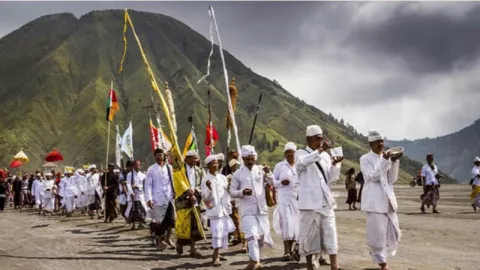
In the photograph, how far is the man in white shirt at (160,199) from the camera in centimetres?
1140

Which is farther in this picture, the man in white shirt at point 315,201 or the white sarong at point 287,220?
the white sarong at point 287,220

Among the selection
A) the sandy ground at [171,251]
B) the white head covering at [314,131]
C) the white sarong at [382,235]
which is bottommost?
the sandy ground at [171,251]

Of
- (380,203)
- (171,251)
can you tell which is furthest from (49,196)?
(380,203)

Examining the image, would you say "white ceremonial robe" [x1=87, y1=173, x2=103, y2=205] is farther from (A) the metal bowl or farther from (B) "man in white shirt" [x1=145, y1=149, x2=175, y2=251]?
(A) the metal bowl

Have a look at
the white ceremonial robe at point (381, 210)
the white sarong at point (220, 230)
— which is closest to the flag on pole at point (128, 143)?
the white sarong at point (220, 230)

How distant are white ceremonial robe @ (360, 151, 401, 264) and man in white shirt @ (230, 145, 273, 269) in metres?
1.76

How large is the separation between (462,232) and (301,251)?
849cm

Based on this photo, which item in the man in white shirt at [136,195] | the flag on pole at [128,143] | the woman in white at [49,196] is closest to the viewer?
the man in white shirt at [136,195]

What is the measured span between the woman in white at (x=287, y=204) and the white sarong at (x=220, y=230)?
0.87 meters

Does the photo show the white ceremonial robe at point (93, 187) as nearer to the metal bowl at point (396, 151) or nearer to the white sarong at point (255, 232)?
the white sarong at point (255, 232)

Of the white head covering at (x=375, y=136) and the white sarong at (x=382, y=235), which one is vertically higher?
the white head covering at (x=375, y=136)

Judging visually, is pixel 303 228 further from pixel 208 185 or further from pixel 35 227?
pixel 35 227

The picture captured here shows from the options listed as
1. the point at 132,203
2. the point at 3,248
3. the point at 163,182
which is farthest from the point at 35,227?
the point at 163,182

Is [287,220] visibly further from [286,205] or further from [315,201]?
[315,201]
